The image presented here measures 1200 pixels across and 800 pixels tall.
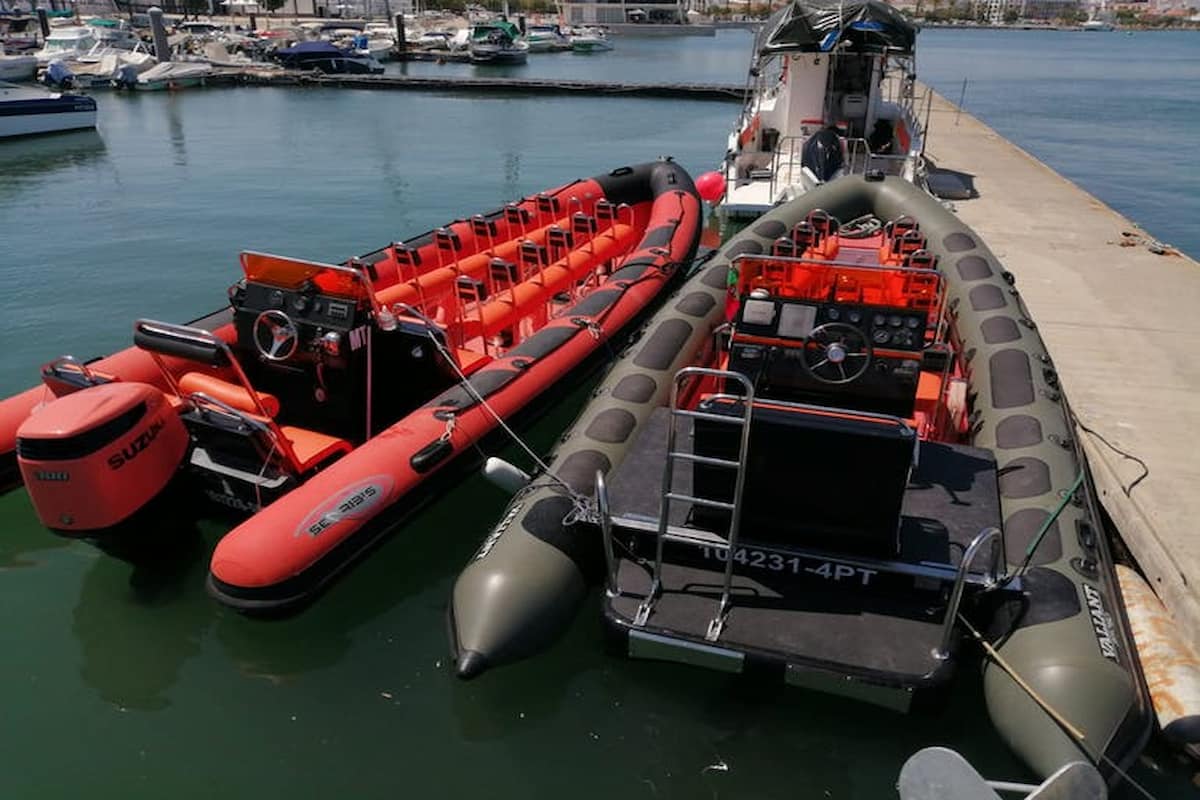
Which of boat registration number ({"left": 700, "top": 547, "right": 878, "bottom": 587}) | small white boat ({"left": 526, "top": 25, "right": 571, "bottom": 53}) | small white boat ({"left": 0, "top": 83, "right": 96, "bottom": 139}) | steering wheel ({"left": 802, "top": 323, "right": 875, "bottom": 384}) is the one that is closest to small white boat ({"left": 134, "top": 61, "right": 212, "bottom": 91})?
small white boat ({"left": 0, "top": 83, "right": 96, "bottom": 139})

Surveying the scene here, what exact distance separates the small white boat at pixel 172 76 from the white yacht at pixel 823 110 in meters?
32.2

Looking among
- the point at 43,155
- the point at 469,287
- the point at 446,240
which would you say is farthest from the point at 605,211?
the point at 43,155

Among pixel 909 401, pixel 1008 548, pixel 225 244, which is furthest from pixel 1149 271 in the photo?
pixel 225 244

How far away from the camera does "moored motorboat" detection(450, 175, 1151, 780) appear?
3.64 meters

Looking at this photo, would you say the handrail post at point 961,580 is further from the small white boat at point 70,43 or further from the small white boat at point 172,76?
the small white boat at point 70,43

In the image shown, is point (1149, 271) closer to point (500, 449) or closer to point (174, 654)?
point (500, 449)

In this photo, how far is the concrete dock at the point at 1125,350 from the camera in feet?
17.4

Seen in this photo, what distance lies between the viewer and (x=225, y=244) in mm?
14359

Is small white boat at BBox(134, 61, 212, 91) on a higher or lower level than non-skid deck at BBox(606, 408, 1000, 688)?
higher

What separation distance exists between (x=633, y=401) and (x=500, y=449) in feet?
3.74

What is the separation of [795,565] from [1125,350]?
5.82 meters

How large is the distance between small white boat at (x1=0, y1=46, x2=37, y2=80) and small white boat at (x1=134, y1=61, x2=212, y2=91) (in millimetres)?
4746

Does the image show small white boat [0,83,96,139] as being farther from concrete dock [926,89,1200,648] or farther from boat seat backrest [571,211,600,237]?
concrete dock [926,89,1200,648]

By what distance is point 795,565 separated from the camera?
4102 mm
